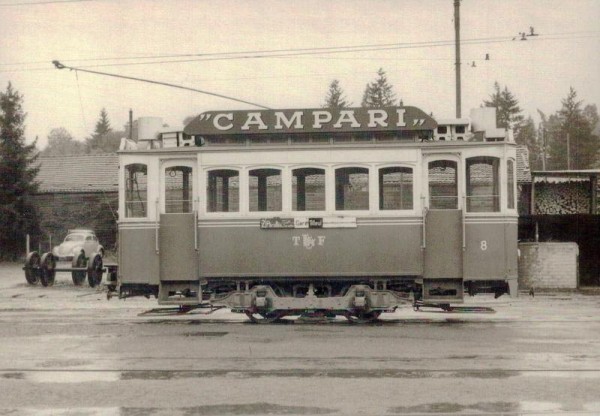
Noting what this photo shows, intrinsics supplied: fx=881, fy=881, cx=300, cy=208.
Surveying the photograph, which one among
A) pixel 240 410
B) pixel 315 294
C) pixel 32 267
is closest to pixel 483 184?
pixel 315 294

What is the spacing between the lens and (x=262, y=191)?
16922 millimetres

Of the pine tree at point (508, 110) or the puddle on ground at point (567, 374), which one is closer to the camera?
the puddle on ground at point (567, 374)

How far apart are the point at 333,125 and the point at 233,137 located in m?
1.97

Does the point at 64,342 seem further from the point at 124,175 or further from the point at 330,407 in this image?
the point at 330,407

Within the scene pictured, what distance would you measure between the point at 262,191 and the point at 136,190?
2528 mm

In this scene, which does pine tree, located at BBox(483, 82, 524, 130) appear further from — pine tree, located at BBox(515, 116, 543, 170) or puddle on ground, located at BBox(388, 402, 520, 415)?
puddle on ground, located at BBox(388, 402, 520, 415)

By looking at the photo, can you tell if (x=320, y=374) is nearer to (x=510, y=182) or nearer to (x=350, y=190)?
(x=350, y=190)

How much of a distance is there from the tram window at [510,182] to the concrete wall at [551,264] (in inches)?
397

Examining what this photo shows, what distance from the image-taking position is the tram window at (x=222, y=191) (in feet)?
55.7

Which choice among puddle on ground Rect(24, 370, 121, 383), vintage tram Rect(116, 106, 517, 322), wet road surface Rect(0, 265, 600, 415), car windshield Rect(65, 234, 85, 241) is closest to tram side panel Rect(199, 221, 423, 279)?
vintage tram Rect(116, 106, 517, 322)

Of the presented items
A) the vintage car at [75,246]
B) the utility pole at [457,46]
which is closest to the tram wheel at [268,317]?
the utility pole at [457,46]

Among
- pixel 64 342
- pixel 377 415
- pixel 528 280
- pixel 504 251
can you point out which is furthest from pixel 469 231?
pixel 528 280

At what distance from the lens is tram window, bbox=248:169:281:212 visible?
1688 centimetres

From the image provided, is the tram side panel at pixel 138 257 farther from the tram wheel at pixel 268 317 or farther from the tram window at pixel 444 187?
the tram window at pixel 444 187
